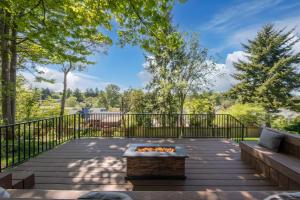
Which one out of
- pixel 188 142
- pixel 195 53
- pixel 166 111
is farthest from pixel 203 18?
pixel 188 142

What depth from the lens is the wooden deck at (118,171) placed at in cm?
302

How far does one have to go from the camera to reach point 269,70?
1731cm

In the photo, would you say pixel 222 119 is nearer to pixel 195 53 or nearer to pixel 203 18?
pixel 195 53

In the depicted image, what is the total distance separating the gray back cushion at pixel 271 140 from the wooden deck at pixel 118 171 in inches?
19.8

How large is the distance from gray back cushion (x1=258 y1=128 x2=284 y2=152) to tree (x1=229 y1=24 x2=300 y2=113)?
1418 cm

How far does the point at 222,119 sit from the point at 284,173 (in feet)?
21.2

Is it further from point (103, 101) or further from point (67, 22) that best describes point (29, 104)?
point (103, 101)

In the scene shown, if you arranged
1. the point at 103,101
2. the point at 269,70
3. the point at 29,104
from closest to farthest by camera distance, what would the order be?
the point at 29,104 < the point at 269,70 < the point at 103,101

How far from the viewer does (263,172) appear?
352cm

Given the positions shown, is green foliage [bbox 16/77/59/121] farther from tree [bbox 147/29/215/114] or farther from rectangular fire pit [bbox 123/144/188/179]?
rectangular fire pit [bbox 123/144/188/179]

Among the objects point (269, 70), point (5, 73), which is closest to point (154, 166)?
point (5, 73)

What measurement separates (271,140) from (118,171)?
263cm

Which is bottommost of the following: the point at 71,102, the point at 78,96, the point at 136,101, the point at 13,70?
the point at 71,102

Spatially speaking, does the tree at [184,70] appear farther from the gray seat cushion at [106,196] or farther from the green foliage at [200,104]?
the gray seat cushion at [106,196]
